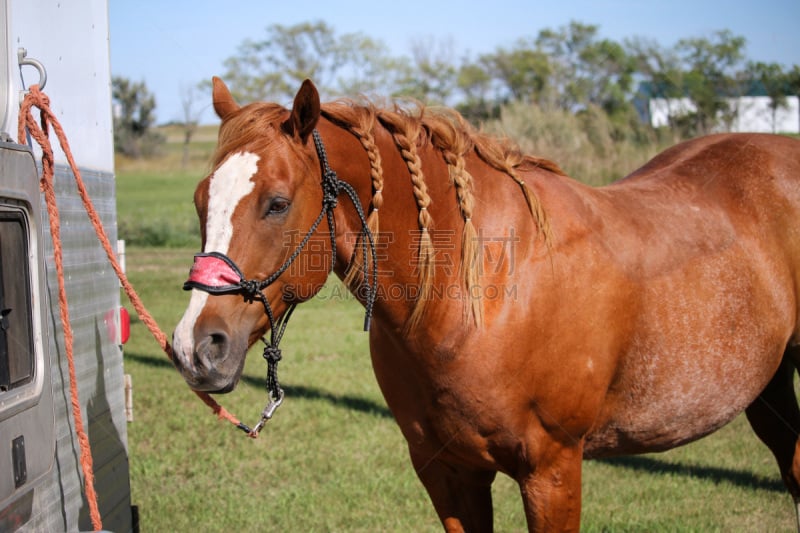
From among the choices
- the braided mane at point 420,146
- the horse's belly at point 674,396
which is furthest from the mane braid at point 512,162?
the horse's belly at point 674,396

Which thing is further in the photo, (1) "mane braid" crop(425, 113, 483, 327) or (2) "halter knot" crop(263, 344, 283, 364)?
(1) "mane braid" crop(425, 113, 483, 327)

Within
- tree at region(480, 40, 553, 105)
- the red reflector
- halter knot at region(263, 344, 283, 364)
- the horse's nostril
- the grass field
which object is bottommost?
the grass field

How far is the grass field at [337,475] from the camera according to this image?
4.01m

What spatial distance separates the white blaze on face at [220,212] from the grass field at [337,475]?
1.38 m

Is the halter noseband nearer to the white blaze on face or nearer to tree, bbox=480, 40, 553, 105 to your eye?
the white blaze on face

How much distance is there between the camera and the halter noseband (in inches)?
76.7

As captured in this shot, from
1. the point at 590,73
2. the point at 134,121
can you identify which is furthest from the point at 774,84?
the point at 134,121

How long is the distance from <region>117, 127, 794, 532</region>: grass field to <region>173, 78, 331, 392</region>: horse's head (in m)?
1.25

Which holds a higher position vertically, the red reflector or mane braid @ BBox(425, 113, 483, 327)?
mane braid @ BBox(425, 113, 483, 327)

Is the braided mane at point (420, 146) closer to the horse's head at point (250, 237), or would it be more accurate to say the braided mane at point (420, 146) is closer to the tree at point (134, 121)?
the horse's head at point (250, 237)

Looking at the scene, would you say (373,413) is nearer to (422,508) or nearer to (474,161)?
(422,508)

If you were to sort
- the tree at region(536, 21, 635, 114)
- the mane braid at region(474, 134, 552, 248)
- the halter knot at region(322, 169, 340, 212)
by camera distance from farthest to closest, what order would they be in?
1. the tree at region(536, 21, 635, 114)
2. the mane braid at region(474, 134, 552, 248)
3. the halter knot at region(322, 169, 340, 212)

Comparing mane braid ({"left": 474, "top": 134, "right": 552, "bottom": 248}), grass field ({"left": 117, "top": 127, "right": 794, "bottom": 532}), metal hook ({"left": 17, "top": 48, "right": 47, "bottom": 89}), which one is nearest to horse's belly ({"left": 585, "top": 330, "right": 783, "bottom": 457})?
mane braid ({"left": 474, "top": 134, "right": 552, "bottom": 248})

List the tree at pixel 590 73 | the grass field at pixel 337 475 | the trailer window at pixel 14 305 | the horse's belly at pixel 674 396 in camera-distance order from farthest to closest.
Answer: the tree at pixel 590 73
the grass field at pixel 337 475
the horse's belly at pixel 674 396
the trailer window at pixel 14 305
